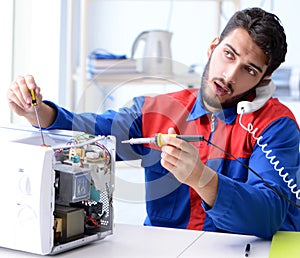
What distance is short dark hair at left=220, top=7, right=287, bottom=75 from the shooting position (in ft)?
5.19

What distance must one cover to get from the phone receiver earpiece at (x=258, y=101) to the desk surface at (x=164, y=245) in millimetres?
344

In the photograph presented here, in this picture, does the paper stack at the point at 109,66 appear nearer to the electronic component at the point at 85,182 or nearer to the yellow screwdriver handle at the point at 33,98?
the yellow screwdriver handle at the point at 33,98

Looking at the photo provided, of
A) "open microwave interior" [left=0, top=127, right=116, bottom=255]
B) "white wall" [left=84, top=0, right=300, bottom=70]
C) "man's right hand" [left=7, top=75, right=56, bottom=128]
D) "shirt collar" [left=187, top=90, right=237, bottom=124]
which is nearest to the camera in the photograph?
"open microwave interior" [left=0, top=127, right=116, bottom=255]

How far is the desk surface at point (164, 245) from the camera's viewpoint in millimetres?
1298

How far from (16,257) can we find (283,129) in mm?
751

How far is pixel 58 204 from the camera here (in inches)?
50.9

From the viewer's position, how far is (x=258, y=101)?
1.67 meters

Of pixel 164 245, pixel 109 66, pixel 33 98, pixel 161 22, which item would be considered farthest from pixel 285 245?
pixel 161 22

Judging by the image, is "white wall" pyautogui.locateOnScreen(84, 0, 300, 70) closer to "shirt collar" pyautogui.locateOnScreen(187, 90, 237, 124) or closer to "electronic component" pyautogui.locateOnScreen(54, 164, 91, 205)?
"shirt collar" pyautogui.locateOnScreen(187, 90, 237, 124)

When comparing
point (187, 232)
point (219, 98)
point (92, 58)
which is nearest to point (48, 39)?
point (92, 58)

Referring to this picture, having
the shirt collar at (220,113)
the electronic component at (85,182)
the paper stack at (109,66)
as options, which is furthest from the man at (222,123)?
the paper stack at (109,66)

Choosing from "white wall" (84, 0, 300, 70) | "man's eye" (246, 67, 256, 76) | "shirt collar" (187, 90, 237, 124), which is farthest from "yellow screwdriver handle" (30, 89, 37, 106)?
"white wall" (84, 0, 300, 70)

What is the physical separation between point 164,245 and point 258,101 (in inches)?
20.0

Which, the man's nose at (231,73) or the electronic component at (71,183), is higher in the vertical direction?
the man's nose at (231,73)
